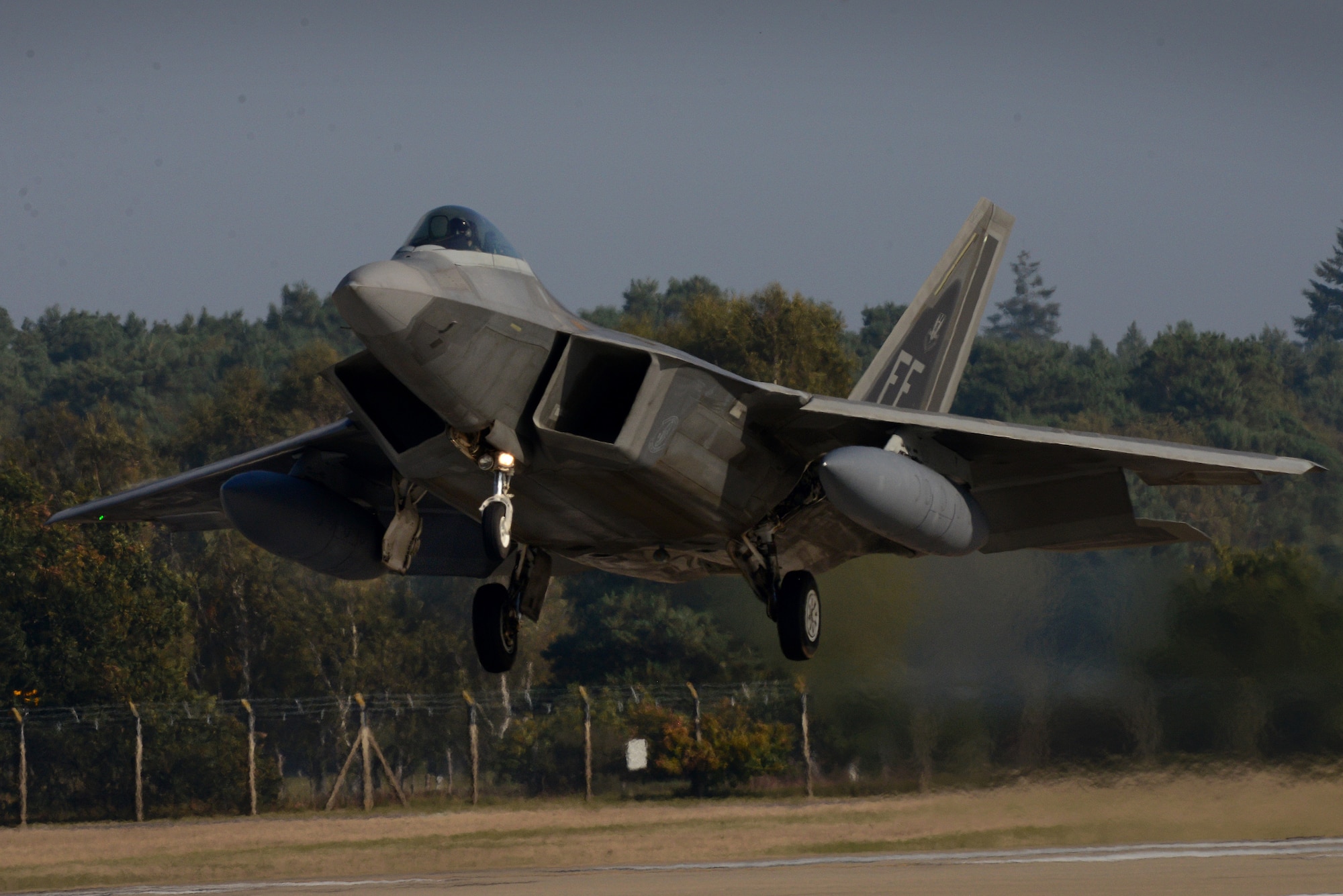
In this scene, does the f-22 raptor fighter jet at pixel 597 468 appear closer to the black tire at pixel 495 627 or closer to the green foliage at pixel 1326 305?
the black tire at pixel 495 627

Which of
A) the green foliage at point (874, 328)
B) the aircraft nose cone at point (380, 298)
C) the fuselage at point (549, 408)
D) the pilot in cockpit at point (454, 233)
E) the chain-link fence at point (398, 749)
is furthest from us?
the green foliage at point (874, 328)

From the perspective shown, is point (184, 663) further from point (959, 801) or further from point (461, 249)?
point (461, 249)

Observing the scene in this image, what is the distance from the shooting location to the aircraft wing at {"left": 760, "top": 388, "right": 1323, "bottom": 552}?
14164mm

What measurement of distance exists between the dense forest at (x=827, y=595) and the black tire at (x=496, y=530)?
28.0ft

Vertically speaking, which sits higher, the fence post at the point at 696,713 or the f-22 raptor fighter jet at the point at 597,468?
the f-22 raptor fighter jet at the point at 597,468

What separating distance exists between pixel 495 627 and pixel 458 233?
406cm

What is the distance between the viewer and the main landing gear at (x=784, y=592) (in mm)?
14531

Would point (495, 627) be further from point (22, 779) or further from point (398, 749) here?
point (398, 749)

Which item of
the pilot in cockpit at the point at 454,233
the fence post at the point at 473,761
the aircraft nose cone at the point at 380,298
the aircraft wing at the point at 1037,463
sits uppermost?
the pilot in cockpit at the point at 454,233

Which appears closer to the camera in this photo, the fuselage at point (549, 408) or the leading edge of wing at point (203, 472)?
the fuselage at point (549, 408)

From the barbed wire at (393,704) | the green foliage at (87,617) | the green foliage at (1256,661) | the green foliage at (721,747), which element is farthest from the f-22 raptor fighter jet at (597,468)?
the green foliage at (87,617)

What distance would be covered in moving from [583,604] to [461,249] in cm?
2880

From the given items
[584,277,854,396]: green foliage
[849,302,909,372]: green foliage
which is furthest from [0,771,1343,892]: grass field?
[849,302,909,372]: green foliage

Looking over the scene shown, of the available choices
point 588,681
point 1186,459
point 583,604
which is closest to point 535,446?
point 1186,459
